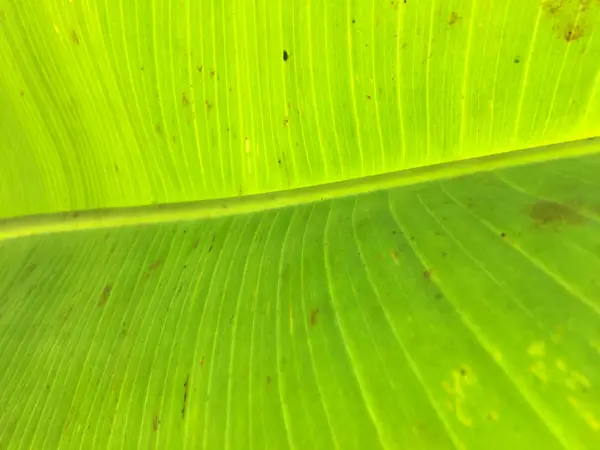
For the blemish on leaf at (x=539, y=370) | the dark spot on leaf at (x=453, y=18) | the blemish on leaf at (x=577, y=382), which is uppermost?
the dark spot on leaf at (x=453, y=18)

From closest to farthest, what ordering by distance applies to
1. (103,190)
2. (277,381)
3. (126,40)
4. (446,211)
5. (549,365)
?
(549,365) < (277,381) < (446,211) < (126,40) < (103,190)

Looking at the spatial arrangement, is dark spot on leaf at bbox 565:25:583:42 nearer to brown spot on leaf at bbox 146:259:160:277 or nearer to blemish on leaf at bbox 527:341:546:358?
blemish on leaf at bbox 527:341:546:358

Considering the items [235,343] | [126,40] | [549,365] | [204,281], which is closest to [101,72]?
[126,40]

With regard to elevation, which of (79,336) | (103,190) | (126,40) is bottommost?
(79,336)

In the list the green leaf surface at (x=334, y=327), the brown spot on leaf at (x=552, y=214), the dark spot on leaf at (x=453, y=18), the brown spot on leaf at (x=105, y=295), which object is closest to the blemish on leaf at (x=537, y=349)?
the green leaf surface at (x=334, y=327)

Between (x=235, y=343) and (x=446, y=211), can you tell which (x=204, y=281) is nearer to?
(x=235, y=343)

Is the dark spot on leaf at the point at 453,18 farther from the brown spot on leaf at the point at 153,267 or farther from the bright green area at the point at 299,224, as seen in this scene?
the brown spot on leaf at the point at 153,267

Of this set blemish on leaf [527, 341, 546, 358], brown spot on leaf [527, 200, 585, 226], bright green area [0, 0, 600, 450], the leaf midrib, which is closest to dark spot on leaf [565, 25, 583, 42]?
bright green area [0, 0, 600, 450]
